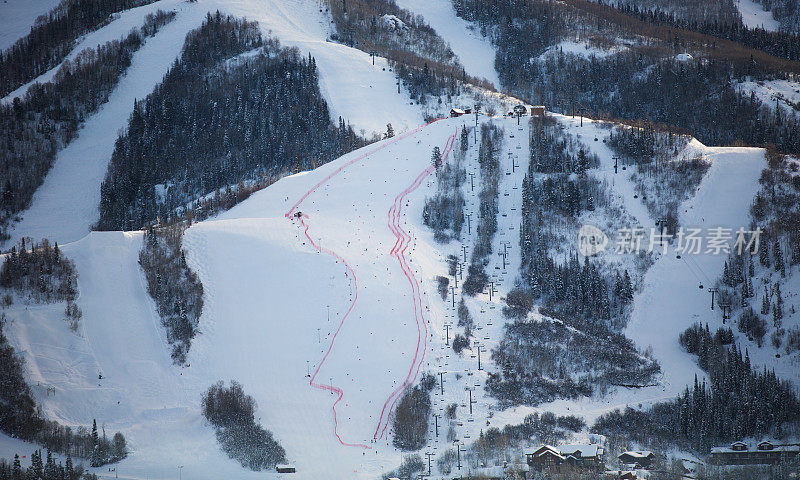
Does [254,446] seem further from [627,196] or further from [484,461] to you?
[627,196]

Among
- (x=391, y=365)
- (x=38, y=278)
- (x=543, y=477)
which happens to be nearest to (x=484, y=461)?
(x=543, y=477)

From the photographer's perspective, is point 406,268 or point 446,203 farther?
point 446,203

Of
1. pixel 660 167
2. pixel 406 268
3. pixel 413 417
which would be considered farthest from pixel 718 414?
pixel 660 167

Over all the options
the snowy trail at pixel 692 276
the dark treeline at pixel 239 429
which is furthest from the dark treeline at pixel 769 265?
the dark treeline at pixel 239 429

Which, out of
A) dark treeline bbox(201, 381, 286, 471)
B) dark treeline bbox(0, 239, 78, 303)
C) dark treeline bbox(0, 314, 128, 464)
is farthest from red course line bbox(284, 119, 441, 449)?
dark treeline bbox(0, 239, 78, 303)

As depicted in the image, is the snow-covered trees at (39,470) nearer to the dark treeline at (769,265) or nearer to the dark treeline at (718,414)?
the dark treeline at (718,414)

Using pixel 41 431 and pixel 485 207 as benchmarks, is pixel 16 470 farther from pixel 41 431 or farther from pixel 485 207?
pixel 485 207
